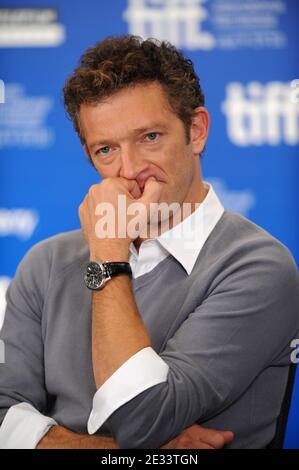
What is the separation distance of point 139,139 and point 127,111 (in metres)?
A: 0.08

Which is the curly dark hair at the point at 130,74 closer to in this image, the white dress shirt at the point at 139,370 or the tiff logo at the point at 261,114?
the white dress shirt at the point at 139,370

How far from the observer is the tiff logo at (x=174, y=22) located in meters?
3.59

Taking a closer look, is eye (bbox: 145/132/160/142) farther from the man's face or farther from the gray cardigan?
the gray cardigan

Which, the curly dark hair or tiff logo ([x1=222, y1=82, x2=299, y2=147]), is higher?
the curly dark hair

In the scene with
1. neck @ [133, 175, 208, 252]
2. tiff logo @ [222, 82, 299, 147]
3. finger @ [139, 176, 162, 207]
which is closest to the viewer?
finger @ [139, 176, 162, 207]

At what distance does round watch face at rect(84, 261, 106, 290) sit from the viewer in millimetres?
1818

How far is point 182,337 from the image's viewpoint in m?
1.79

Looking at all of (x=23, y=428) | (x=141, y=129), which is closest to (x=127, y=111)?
(x=141, y=129)

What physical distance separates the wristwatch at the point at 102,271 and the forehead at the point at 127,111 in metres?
0.38

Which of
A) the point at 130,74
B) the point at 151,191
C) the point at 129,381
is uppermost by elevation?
the point at 130,74

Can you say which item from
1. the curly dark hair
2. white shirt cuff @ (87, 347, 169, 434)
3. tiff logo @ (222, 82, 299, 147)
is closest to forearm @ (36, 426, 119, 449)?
white shirt cuff @ (87, 347, 169, 434)

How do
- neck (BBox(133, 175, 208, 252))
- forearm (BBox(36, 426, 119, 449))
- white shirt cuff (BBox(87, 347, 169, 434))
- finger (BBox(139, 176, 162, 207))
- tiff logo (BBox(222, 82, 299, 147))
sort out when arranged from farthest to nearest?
tiff logo (BBox(222, 82, 299, 147)), neck (BBox(133, 175, 208, 252)), finger (BBox(139, 176, 162, 207)), forearm (BBox(36, 426, 119, 449)), white shirt cuff (BBox(87, 347, 169, 434))

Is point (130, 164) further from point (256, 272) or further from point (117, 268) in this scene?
point (256, 272)
